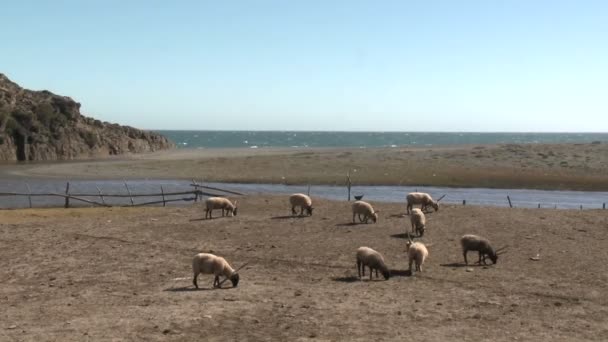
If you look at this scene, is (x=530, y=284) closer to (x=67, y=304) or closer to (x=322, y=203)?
(x=67, y=304)

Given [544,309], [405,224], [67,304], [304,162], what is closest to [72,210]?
[405,224]

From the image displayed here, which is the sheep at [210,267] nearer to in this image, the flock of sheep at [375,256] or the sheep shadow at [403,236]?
the flock of sheep at [375,256]

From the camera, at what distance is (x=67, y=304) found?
1502 centimetres

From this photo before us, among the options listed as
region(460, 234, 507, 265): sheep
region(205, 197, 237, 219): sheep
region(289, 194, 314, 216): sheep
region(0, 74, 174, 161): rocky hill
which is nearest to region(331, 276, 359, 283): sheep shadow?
region(460, 234, 507, 265): sheep

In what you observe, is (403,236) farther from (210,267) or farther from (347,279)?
(210,267)

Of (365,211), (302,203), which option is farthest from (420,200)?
(302,203)

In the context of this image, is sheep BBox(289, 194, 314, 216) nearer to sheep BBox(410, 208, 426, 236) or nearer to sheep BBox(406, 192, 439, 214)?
sheep BBox(406, 192, 439, 214)

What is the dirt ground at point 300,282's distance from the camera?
12875 millimetres

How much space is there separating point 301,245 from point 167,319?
9501 millimetres

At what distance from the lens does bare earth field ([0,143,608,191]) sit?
5634 cm

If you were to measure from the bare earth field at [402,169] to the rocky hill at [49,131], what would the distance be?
351 inches

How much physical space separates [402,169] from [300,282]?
1915 inches

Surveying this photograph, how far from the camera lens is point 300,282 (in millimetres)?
17359

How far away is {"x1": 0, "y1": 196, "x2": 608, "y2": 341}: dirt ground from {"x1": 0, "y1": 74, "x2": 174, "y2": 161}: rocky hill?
59536mm
